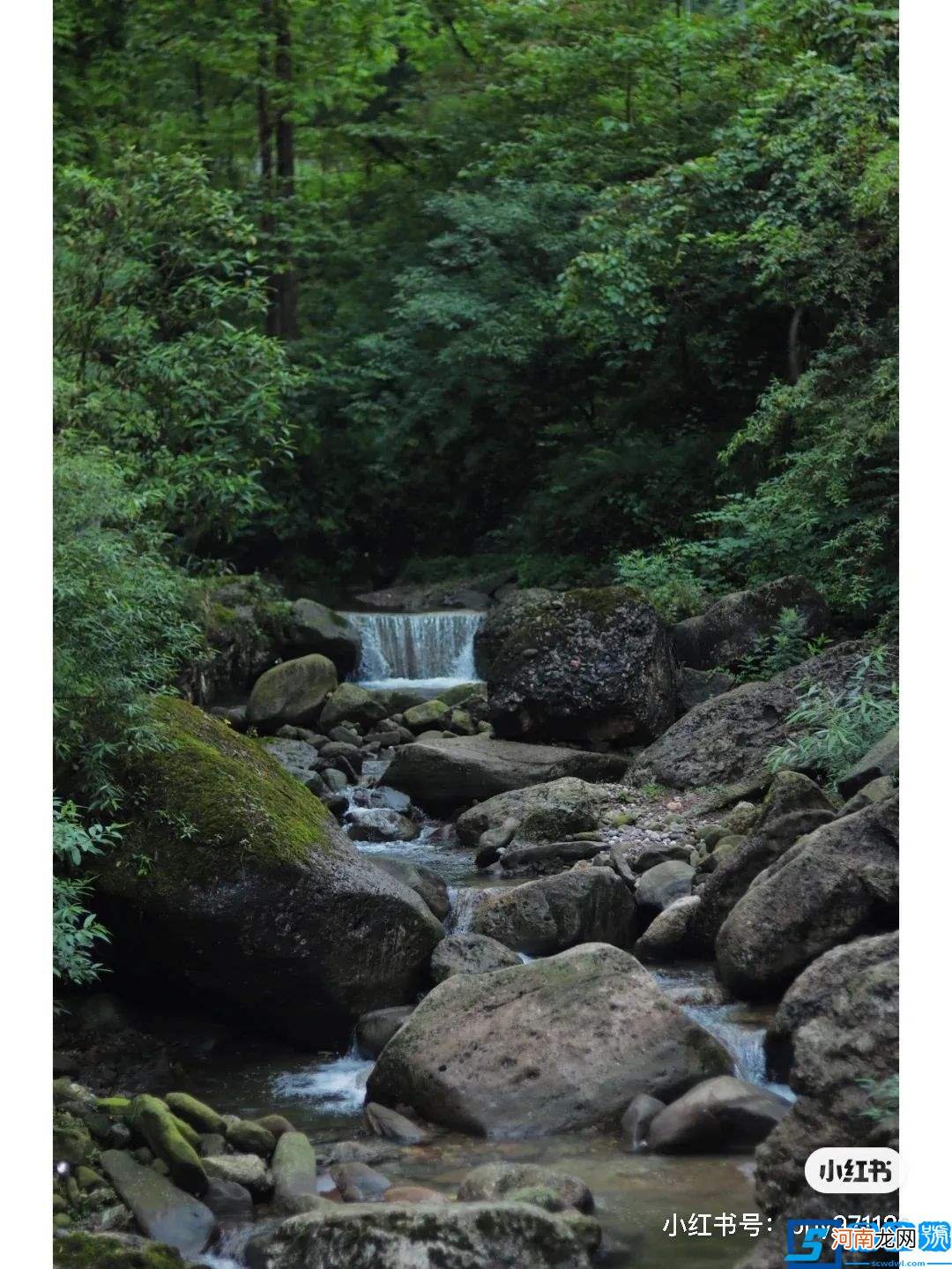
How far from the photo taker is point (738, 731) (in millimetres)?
9820

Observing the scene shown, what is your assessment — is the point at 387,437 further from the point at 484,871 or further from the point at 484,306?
the point at 484,871

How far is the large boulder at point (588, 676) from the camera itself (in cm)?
1081

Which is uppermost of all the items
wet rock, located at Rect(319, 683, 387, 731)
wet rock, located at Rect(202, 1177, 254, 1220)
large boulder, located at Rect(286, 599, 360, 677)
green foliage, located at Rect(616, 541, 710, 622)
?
green foliage, located at Rect(616, 541, 710, 622)

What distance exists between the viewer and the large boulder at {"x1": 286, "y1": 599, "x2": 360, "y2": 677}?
14.4 m

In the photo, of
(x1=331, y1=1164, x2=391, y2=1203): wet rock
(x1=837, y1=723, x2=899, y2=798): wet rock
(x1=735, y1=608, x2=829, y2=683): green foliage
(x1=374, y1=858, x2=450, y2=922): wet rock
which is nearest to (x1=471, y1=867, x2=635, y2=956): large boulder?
(x1=374, y1=858, x2=450, y2=922): wet rock

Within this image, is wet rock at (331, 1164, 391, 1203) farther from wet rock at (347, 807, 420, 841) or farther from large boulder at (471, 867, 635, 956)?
wet rock at (347, 807, 420, 841)

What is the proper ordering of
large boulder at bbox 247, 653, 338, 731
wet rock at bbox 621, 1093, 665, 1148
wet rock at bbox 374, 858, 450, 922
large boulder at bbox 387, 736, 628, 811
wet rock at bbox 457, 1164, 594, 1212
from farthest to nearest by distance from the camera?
large boulder at bbox 247, 653, 338, 731 < large boulder at bbox 387, 736, 628, 811 < wet rock at bbox 374, 858, 450, 922 < wet rock at bbox 621, 1093, 665, 1148 < wet rock at bbox 457, 1164, 594, 1212

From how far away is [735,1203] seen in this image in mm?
4043

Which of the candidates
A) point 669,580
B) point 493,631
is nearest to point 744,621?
point 669,580

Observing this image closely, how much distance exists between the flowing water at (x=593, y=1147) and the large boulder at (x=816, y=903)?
180 mm

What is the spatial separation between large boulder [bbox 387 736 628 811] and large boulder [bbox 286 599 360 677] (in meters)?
4.24

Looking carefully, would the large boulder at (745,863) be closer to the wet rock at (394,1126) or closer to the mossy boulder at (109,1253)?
the wet rock at (394,1126)

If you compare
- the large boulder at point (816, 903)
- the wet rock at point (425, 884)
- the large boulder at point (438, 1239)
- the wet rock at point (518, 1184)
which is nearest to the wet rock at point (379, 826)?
the wet rock at point (425, 884)
